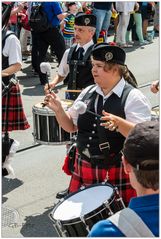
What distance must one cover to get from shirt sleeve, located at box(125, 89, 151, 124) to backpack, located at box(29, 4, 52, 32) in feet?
18.5

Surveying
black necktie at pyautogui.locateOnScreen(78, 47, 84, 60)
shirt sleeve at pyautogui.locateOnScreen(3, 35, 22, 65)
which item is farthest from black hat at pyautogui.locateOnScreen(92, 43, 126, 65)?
shirt sleeve at pyautogui.locateOnScreen(3, 35, 22, 65)

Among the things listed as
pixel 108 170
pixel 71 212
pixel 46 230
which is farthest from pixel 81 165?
pixel 46 230

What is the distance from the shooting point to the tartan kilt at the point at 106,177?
3.59 m

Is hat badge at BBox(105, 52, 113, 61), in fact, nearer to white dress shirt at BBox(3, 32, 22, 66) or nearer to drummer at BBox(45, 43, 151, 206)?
drummer at BBox(45, 43, 151, 206)

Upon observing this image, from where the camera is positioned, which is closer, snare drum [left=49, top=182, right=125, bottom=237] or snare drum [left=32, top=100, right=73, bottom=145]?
snare drum [left=49, top=182, right=125, bottom=237]

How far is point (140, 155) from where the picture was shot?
6.59 feet

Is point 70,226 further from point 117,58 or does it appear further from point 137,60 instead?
point 137,60

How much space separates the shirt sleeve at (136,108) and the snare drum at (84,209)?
50 centimetres

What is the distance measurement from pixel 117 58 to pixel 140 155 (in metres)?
1.73

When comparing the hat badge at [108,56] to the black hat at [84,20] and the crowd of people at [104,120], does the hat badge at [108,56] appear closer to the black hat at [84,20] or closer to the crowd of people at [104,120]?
the crowd of people at [104,120]

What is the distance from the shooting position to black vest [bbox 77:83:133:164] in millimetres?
3529

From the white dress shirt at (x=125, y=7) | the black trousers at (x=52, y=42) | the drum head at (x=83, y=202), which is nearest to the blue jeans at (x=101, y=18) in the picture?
the white dress shirt at (x=125, y=7)

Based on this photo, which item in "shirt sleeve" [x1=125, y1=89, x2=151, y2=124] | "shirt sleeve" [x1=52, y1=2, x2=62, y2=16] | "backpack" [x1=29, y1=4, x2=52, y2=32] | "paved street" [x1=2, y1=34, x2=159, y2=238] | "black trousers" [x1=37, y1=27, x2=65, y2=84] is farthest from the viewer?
"black trousers" [x1=37, y1=27, x2=65, y2=84]

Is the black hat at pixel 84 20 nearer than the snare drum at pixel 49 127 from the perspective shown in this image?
No
